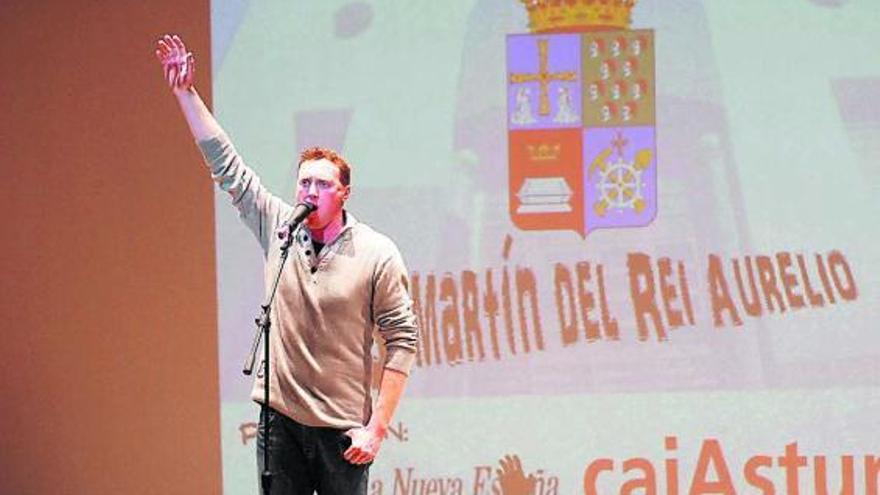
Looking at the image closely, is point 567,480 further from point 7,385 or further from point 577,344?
point 7,385

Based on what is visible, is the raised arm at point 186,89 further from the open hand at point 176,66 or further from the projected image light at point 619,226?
the projected image light at point 619,226

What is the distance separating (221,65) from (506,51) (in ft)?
3.46

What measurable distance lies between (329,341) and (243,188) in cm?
43

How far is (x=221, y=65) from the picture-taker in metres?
4.57

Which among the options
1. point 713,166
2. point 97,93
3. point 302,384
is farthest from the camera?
point 97,93

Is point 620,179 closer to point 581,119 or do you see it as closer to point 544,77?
point 581,119

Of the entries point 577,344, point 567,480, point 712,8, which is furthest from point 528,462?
point 712,8

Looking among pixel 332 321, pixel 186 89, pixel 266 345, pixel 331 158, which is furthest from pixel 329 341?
pixel 186 89

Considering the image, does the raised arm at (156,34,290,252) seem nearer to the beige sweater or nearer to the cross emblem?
the beige sweater

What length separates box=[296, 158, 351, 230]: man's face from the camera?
9.08 feet

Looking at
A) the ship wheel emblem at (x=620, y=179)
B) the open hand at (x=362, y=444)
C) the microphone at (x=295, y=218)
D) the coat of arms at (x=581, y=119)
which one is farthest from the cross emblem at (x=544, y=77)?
the open hand at (x=362, y=444)

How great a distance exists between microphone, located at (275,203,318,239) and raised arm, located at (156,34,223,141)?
0.31 m

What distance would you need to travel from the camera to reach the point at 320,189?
109 inches

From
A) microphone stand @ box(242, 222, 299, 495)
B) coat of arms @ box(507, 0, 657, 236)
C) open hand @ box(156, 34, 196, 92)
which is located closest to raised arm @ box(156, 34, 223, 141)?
open hand @ box(156, 34, 196, 92)
